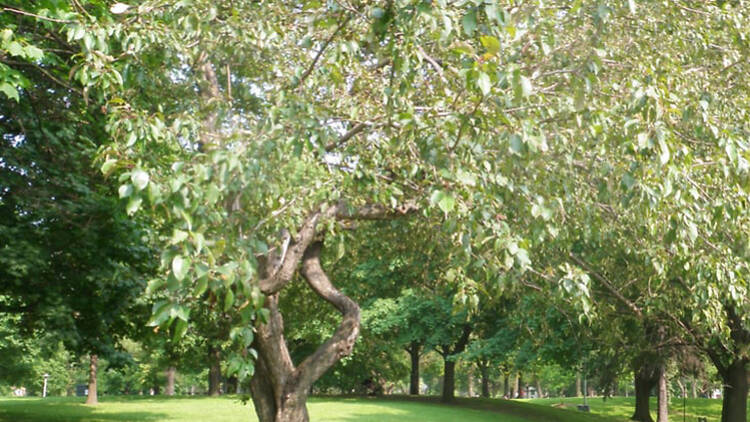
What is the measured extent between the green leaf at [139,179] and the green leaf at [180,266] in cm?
59

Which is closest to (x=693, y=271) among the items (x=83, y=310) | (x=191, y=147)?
(x=191, y=147)

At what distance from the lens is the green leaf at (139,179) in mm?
4199

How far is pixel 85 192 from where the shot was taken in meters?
12.7

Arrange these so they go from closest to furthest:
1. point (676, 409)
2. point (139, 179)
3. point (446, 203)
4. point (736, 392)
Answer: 1. point (139, 179)
2. point (446, 203)
3. point (736, 392)
4. point (676, 409)

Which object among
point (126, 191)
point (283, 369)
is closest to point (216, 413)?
point (283, 369)

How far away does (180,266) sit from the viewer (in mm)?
3793

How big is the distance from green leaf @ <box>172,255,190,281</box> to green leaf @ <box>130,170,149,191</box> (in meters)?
0.59

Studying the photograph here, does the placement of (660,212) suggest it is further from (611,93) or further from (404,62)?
(404,62)

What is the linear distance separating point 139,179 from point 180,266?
0.76m

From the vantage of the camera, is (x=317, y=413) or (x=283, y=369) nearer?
(x=283, y=369)

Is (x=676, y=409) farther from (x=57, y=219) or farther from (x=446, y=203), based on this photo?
(x=446, y=203)

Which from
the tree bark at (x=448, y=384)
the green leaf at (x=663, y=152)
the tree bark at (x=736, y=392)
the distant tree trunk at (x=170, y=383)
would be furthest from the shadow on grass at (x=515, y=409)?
the green leaf at (x=663, y=152)

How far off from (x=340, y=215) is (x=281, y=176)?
3.21m

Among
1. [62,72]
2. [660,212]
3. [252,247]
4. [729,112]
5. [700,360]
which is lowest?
[700,360]
